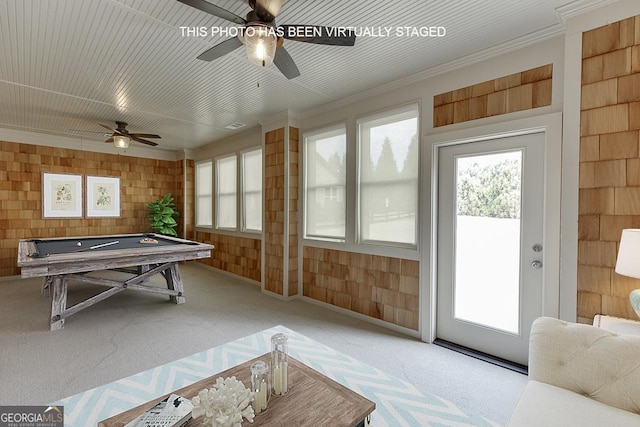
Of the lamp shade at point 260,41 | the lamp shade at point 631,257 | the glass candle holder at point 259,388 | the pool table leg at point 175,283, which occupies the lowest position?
the pool table leg at point 175,283

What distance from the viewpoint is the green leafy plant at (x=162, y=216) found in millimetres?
6707

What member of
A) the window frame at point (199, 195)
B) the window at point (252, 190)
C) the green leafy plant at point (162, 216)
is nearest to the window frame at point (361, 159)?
the window at point (252, 190)

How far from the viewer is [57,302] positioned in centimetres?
337

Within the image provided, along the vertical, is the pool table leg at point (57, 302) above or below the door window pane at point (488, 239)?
below

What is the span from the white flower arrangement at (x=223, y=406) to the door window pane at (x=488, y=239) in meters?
2.42

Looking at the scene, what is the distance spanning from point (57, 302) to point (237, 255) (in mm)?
2815

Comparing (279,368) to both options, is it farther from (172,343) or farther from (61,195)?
(61,195)

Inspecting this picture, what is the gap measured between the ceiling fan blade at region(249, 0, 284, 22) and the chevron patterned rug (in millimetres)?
2562

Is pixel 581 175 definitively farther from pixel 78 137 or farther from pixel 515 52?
pixel 78 137

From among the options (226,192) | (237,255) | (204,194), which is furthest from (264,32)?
(204,194)

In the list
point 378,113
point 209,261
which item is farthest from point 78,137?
point 378,113

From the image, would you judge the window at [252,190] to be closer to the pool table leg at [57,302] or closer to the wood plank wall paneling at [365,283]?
the wood plank wall paneling at [365,283]

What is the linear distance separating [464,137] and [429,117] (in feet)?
1.46

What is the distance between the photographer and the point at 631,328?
5.81 ft
